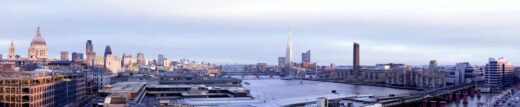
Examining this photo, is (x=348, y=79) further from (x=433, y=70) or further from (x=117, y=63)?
(x=117, y=63)

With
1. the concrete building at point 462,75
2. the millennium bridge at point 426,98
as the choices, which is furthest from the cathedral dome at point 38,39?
the concrete building at point 462,75

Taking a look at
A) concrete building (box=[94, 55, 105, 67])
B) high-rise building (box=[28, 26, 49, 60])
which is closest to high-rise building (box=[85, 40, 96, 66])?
concrete building (box=[94, 55, 105, 67])

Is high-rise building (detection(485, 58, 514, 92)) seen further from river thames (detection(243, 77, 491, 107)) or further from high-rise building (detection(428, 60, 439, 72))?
high-rise building (detection(428, 60, 439, 72))

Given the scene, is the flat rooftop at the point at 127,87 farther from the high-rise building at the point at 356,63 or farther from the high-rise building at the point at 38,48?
the high-rise building at the point at 356,63

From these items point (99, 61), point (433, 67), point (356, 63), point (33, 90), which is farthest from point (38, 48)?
point (356, 63)

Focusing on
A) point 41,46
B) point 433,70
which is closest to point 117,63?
point 41,46

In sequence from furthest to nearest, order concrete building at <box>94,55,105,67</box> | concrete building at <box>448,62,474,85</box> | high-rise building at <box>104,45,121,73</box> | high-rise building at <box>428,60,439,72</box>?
concrete building at <box>94,55,105,67</box>
high-rise building at <box>104,45,121,73</box>
high-rise building at <box>428,60,439,72</box>
concrete building at <box>448,62,474,85</box>

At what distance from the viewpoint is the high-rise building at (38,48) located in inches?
2630

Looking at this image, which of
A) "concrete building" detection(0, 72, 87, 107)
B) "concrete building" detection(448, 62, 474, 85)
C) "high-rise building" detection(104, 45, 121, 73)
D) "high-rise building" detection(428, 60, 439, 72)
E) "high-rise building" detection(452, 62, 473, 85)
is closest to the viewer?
"concrete building" detection(0, 72, 87, 107)

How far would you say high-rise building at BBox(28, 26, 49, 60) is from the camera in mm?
66812

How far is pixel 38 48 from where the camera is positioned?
67.6 m

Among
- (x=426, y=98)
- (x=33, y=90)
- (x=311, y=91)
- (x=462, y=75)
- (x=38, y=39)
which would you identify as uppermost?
(x=38, y=39)

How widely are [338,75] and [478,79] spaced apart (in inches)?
1468

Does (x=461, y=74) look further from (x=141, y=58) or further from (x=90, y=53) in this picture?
(x=141, y=58)
